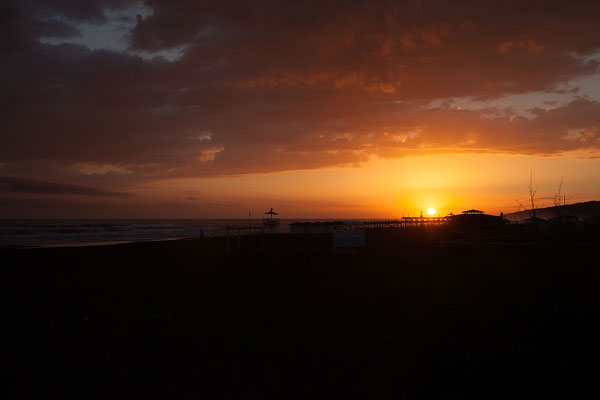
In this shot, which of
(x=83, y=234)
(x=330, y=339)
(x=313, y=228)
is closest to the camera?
(x=330, y=339)

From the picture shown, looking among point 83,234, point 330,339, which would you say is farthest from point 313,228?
point 330,339

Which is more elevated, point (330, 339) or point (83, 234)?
point (83, 234)

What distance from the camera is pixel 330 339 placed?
7562 mm

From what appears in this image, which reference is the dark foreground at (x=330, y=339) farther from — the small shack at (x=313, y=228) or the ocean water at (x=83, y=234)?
the small shack at (x=313, y=228)

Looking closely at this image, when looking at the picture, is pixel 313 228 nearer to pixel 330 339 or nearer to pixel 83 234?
pixel 83 234

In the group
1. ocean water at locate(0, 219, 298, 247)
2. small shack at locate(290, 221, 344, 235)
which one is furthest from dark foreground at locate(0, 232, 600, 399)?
small shack at locate(290, 221, 344, 235)

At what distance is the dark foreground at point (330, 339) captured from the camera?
16.0ft

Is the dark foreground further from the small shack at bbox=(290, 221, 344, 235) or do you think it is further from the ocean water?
the small shack at bbox=(290, 221, 344, 235)

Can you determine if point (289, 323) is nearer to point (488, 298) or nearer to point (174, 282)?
point (488, 298)

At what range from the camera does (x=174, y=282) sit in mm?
14039

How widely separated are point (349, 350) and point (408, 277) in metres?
6.79

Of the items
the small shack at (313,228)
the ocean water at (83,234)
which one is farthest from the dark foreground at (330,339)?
the small shack at (313,228)

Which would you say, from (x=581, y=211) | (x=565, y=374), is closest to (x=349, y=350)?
(x=565, y=374)

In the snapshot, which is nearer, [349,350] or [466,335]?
[466,335]
